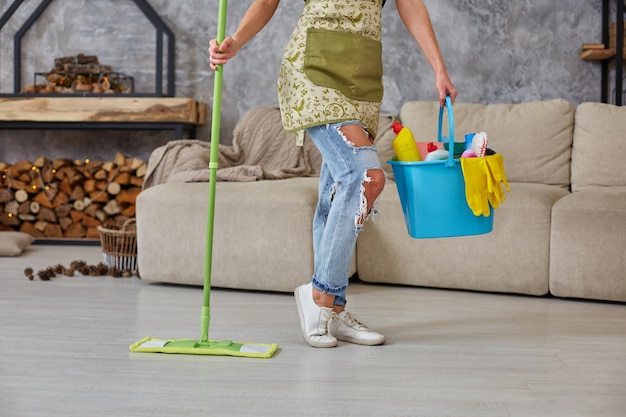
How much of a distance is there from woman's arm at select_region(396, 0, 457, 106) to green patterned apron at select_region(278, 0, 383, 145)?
0.13 metres

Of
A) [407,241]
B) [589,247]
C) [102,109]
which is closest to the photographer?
[589,247]

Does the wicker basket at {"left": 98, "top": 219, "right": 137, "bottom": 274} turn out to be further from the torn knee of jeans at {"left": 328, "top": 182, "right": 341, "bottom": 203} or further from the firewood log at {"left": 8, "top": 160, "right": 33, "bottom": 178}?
the torn knee of jeans at {"left": 328, "top": 182, "right": 341, "bottom": 203}

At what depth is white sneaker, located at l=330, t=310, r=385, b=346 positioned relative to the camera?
7.80ft

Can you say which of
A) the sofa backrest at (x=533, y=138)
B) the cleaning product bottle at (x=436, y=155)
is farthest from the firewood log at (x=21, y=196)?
the cleaning product bottle at (x=436, y=155)

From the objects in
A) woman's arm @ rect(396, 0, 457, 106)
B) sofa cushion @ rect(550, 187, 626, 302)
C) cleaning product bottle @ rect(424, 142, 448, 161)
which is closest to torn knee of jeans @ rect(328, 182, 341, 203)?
cleaning product bottle @ rect(424, 142, 448, 161)

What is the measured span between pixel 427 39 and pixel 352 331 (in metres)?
0.86

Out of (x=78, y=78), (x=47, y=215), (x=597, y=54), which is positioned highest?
(x=597, y=54)

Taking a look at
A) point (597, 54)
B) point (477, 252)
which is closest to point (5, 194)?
point (477, 252)

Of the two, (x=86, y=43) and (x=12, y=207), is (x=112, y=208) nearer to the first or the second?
(x=12, y=207)

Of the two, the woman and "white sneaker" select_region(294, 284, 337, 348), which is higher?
the woman

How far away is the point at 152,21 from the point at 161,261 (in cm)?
185

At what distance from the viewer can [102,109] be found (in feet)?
14.6

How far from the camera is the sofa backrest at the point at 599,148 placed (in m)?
3.61

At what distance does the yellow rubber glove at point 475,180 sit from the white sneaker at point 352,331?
0.46 meters
